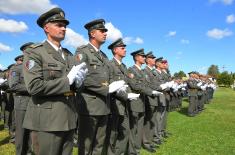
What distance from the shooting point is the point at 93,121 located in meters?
5.11

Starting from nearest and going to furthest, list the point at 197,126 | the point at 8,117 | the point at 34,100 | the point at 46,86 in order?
the point at 46,86, the point at 34,100, the point at 8,117, the point at 197,126

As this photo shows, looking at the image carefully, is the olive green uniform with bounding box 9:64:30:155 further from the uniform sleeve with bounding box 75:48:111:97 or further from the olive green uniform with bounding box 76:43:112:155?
the uniform sleeve with bounding box 75:48:111:97

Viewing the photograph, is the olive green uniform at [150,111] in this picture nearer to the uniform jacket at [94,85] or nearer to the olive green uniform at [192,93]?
the uniform jacket at [94,85]

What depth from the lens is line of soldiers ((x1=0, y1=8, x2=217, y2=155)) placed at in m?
3.75

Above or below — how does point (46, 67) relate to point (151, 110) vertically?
above

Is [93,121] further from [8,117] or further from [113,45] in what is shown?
[8,117]

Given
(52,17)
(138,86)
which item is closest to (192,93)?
(138,86)

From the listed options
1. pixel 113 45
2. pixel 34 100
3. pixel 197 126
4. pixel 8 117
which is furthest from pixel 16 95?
pixel 197 126

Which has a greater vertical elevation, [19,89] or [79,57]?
[79,57]

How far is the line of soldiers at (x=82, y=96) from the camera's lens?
3750mm

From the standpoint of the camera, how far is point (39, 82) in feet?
11.8

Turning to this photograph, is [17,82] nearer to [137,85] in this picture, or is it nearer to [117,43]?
[117,43]

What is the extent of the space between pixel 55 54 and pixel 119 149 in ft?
10.8

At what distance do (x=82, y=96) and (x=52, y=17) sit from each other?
1.61 meters
